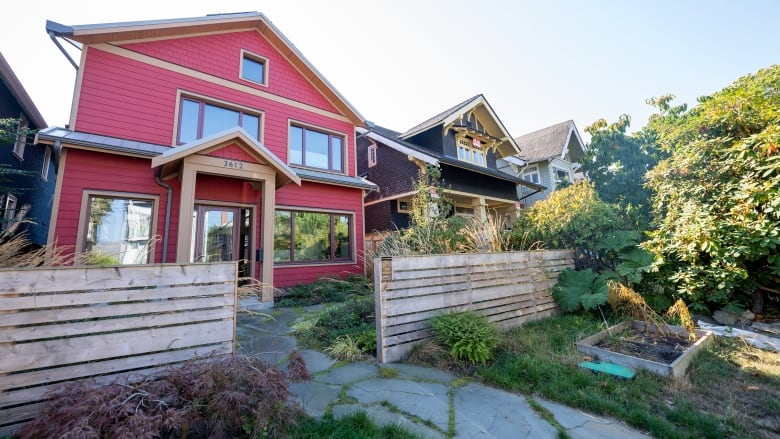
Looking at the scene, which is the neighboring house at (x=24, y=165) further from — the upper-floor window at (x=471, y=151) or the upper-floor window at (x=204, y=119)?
the upper-floor window at (x=471, y=151)

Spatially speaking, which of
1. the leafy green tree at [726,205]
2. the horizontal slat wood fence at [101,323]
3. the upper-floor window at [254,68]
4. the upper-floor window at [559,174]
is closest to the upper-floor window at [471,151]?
the upper-floor window at [559,174]

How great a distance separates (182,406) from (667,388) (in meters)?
3.88

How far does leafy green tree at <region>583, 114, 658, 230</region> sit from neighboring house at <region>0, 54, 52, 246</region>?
775 inches

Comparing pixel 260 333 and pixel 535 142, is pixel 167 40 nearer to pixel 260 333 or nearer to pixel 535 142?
pixel 260 333

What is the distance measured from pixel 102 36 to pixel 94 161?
271 centimetres

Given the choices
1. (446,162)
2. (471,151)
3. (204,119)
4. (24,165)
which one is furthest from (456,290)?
(24,165)

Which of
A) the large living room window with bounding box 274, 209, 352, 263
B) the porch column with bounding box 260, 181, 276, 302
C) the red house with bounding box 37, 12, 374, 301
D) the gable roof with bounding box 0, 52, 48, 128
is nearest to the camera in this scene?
the red house with bounding box 37, 12, 374, 301

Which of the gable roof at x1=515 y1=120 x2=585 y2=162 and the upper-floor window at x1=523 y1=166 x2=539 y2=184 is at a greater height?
the gable roof at x1=515 y1=120 x2=585 y2=162

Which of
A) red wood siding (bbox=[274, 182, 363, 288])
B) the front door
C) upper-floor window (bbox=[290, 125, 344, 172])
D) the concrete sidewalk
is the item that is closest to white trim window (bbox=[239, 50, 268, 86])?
upper-floor window (bbox=[290, 125, 344, 172])

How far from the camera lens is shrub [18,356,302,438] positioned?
1497 millimetres

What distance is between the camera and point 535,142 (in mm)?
19297

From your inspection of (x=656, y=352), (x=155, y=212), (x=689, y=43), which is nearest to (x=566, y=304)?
(x=656, y=352)

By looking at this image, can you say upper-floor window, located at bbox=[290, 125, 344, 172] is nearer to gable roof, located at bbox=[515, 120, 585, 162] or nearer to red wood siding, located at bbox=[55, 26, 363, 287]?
red wood siding, located at bbox=[55, 26, 363, 287]

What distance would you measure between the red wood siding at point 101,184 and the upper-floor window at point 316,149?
3266 millimetres
